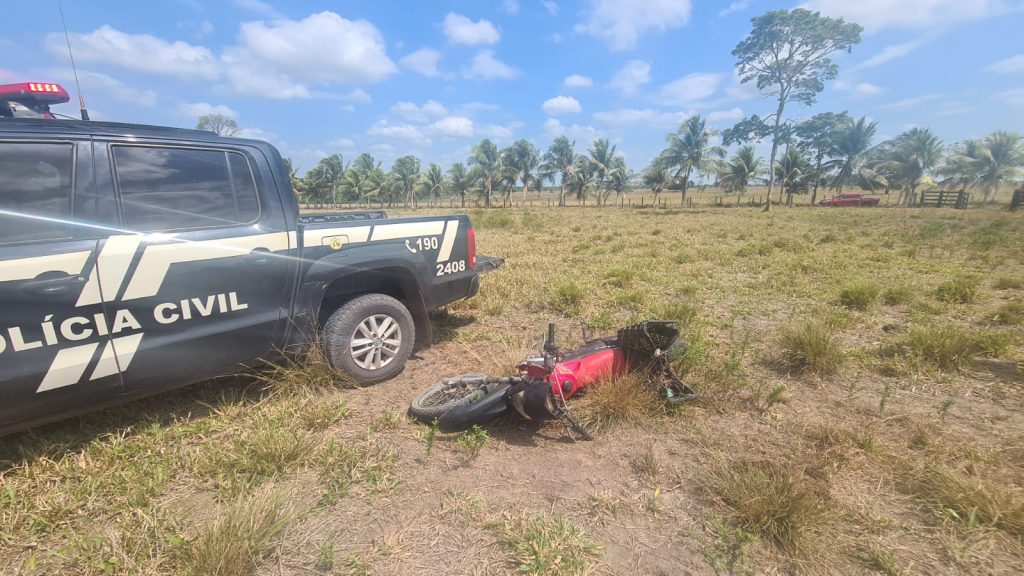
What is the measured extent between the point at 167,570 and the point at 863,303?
6816 mm

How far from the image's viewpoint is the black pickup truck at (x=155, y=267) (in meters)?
1.97

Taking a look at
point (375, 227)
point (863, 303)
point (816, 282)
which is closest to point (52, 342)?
point (375, 227)

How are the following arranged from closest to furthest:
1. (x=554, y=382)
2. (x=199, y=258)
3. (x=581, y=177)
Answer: (x=199, y=258) → (x=554, y=382) → (x=581, y=177)

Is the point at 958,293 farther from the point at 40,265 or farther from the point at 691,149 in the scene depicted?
the point at 691,149

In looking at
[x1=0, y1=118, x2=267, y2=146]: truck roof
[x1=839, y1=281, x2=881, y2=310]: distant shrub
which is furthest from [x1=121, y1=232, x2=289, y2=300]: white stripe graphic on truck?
[x1=839, y1=281, x2=881, y2=310]: distant shrub

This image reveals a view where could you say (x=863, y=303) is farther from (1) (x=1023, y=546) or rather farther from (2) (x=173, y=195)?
(2) (x=173, y=195)

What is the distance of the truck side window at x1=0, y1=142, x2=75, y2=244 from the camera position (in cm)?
197

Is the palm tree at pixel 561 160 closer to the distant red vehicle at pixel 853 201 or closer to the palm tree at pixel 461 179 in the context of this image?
the palm tree at pixel 461 179

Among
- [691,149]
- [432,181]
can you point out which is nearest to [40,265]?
[691,149]

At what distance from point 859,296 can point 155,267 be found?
699cm

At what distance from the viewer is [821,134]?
147 feet

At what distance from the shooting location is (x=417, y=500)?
2.06 m

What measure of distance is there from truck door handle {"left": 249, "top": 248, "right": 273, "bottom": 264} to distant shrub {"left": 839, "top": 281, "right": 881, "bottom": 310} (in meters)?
6.38

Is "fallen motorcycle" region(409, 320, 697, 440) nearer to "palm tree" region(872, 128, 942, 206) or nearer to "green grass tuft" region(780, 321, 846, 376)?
"green grass tuft" region(780, 321, 846, 376)
